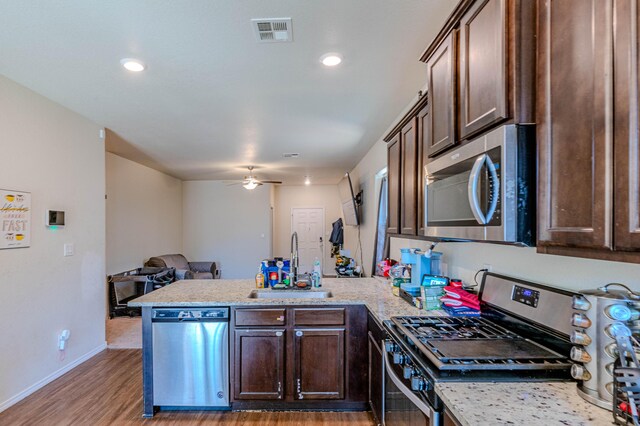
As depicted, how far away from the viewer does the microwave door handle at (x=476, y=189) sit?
4.02 feet

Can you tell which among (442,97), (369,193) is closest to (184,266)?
(369,193)

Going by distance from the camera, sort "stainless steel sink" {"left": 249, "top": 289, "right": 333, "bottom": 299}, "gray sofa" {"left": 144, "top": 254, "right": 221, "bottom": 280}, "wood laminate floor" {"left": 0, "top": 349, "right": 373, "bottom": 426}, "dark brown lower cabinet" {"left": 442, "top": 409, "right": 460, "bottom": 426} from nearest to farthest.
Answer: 1. "dark brown lower cabinet" {"left": 442, "top": 409, "right": 460, "bottom": 426}
2. "wood laminate floor" {"left": 0, "top": 349, "right": 373, "bottom": 426}
3. "stainless steel sink" {"left": 249, "top": 289, "right": 333, "bottom": 299}
4. "gray sofa" {"left": 144, "top": 254, "right": 221, "bottom": 280}

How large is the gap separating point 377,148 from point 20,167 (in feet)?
12.8

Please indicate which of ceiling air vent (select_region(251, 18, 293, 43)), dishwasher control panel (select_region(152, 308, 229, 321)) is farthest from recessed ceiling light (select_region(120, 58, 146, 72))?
dishwasher control panel (select_region(152, 308, 229, 321))

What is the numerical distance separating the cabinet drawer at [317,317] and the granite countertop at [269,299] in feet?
0.21

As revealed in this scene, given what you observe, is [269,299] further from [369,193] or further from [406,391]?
[369,193]

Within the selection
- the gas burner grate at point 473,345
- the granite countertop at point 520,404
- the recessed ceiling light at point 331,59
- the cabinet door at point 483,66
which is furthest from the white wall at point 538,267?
the recessed ceiling light at point 331,59

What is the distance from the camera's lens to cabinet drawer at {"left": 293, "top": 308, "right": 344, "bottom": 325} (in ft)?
8.29

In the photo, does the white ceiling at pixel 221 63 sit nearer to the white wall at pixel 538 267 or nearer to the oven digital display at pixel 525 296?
the white wall at pixel 538 267

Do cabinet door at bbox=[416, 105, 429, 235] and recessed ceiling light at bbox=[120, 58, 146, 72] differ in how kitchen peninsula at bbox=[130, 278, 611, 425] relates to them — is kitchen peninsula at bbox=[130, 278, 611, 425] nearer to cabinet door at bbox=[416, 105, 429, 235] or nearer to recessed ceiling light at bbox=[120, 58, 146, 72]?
cabinet door at bbox=[416, 105, 429, 235]

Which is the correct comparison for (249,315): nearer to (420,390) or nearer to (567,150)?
(420,390)

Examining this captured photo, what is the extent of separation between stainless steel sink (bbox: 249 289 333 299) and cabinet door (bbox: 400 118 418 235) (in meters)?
0.90

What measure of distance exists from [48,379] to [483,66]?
4.24 meters

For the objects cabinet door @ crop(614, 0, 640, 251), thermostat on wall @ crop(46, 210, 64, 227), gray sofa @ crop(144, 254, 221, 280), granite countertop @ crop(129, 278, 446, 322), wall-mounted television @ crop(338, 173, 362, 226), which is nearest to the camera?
cabinet door @ crop(614, 0, 640, 251)
